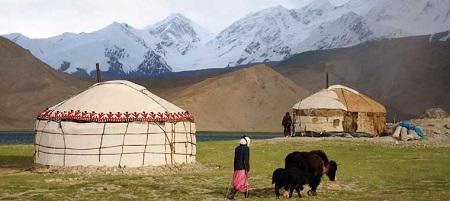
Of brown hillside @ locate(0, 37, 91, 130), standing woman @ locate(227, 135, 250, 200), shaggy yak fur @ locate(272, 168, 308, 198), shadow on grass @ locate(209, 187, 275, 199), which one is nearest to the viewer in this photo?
shaggy yak fur @ locate(272, 168, 308, 198)

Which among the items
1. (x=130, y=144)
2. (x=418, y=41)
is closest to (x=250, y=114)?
(x=418, y=41)

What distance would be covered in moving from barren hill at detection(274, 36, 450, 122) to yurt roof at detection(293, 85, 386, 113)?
61360 mm

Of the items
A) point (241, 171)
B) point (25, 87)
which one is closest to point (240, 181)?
point (241, 171)

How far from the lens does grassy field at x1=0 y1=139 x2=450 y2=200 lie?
41.9 feet

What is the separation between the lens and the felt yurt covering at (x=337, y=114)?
33531mm

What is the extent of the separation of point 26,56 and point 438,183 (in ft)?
332

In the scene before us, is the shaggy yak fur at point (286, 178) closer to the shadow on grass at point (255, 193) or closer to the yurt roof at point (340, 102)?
the shadow on grass at point (255, 193)

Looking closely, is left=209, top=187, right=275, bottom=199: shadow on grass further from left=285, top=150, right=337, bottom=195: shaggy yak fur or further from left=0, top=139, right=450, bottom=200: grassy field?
left=285, top=150, right=337, bottom=195: shaggy yak fur

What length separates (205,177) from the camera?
16.1 metres

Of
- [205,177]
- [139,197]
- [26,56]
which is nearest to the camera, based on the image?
[139,197]

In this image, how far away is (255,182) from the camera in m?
15.2

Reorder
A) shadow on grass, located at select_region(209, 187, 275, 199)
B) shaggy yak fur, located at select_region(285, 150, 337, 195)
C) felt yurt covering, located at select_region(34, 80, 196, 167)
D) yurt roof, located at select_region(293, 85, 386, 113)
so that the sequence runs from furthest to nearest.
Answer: yurt roof, located at select_region(293, 85, 386, 113)
felt yurt covering, located at select_region(34, 80, 196, 167)
shadow on grass, located at select_region(209, 187, 275, 199)
shaggy yak fur, located at select_region(285, 150, 337, 195)

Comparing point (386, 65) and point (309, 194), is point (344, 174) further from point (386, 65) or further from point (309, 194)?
point (386, 65)

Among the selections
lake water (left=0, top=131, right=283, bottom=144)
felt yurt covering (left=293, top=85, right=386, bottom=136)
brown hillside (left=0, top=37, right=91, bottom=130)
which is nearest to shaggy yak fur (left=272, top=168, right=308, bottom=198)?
felt yurt covering (left=293, top=85, right=386, bottom=136)
